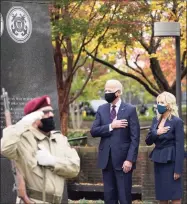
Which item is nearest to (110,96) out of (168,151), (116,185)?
(168,151)

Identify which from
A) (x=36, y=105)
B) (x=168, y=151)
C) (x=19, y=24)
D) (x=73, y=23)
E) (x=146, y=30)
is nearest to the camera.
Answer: (x=36, y=105)

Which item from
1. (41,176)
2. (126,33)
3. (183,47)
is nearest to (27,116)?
(41,176)

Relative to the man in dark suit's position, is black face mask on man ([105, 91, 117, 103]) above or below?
above

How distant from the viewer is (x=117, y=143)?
970cm

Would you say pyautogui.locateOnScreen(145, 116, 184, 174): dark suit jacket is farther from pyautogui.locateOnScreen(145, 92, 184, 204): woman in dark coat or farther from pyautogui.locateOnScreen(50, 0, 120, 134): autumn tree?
→ pyautogui.locateOnScreen(50, 0, 120, 134): autumn tree

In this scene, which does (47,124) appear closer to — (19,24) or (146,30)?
(19,24)

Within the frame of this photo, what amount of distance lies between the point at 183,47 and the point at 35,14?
32.6ft

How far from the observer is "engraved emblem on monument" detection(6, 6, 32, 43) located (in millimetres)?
8438

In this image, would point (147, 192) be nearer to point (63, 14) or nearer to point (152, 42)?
point (63, 14)

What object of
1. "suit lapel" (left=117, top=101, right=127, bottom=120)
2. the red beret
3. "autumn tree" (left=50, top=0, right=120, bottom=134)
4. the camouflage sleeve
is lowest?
"suit lapel" (left=117, top=101, right=127, bottom=120)

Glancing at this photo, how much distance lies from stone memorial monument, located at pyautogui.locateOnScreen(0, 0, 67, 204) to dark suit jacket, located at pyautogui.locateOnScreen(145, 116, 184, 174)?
155 cm

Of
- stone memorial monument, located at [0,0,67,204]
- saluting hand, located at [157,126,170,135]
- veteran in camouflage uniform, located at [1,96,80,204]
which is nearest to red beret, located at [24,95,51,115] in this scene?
veteran in camouflage uniform, located at [1,96,80,204]

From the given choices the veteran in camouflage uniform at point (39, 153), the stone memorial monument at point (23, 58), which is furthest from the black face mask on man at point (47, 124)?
the stone memorial monument at point (23, 58)

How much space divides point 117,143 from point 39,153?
3.30 meters
